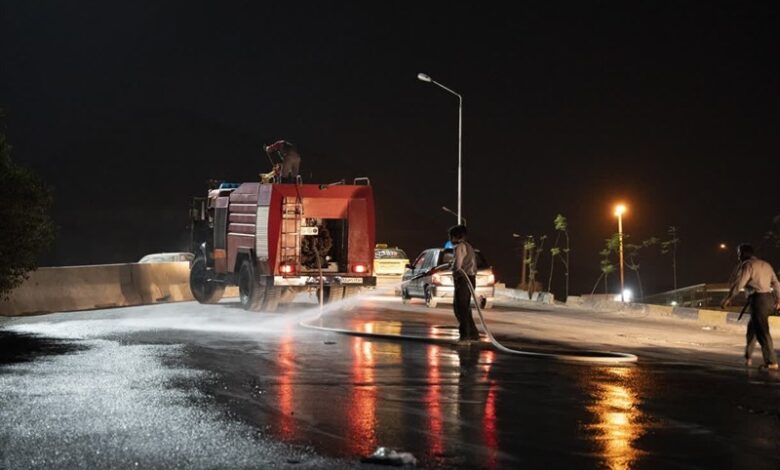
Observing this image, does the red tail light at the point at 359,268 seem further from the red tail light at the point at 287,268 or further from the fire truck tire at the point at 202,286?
the fire truck tire at the point at 202,286

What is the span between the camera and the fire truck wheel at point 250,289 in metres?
22.9

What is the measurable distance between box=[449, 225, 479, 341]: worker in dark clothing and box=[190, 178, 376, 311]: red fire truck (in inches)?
265

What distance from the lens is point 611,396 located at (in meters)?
9.82

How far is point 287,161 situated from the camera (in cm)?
2398

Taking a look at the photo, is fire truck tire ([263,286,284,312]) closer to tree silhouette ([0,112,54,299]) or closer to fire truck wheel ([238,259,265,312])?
fire truck wheel ([238,259,265,312])

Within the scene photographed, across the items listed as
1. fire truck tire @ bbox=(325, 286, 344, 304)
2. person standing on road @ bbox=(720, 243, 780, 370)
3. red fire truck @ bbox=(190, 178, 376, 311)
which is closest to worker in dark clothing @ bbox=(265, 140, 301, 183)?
red fire truck @ bbox=(190, 178, 376, 311)

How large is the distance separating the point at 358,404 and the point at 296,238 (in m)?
13.9

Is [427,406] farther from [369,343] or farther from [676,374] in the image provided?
[369,343]

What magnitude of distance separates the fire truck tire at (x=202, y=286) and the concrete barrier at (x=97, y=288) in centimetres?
130

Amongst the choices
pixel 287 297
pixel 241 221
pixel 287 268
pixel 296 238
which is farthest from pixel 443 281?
pixel 241 221

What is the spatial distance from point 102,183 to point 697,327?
12424cm

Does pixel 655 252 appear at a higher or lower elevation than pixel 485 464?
higher

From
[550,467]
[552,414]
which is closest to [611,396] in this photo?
[552,414]

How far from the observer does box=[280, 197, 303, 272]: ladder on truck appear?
22562 mm
